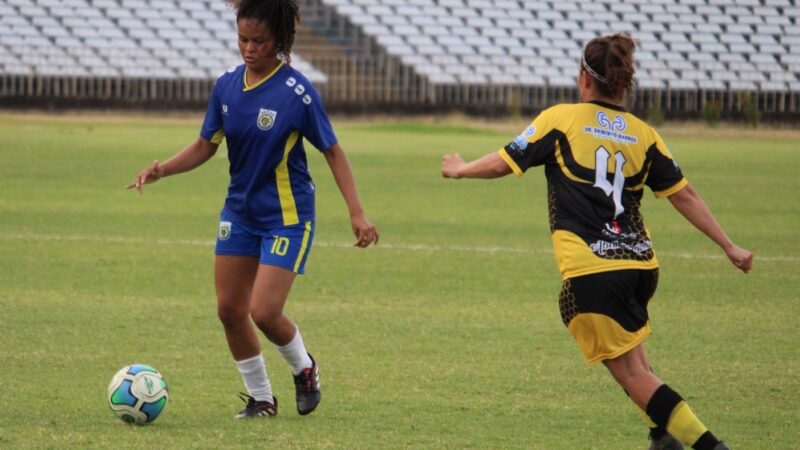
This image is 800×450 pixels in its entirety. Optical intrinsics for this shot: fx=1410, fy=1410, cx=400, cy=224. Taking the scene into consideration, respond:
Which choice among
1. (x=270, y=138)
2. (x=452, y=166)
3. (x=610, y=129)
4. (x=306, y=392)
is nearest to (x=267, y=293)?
(x=306, y=392)

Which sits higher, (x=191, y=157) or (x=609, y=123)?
(x=609, y=123)

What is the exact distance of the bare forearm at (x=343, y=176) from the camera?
645 centimetres

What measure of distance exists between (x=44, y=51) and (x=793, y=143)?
21640 mm

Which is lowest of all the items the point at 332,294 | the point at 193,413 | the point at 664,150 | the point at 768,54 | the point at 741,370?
the point at 768,54

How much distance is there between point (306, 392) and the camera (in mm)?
6688

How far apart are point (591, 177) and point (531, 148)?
253mm

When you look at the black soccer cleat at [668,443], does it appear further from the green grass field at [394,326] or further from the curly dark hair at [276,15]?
the curly dark hair at [276,15]

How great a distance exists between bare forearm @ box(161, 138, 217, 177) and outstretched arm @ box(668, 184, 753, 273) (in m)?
2.26

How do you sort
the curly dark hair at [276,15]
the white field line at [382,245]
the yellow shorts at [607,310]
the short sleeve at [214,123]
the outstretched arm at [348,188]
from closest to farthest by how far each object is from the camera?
the yellow shorts at [607,310]
the curly dark hair at [276,15]
the outstretched arm at [348,188]
the short sleeve at [214,123]
the white field line at [382,245]

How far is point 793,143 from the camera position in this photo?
36969 millimetres

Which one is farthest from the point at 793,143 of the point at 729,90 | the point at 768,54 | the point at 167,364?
the point at 167,364

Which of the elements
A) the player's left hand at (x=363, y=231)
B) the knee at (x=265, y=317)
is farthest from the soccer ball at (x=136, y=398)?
→ the player's left hand at (x=363, y=231)

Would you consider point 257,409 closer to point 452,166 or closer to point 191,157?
point 191,157

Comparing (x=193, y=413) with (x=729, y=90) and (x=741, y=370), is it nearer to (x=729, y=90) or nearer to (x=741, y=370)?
(x=741, y=370)
